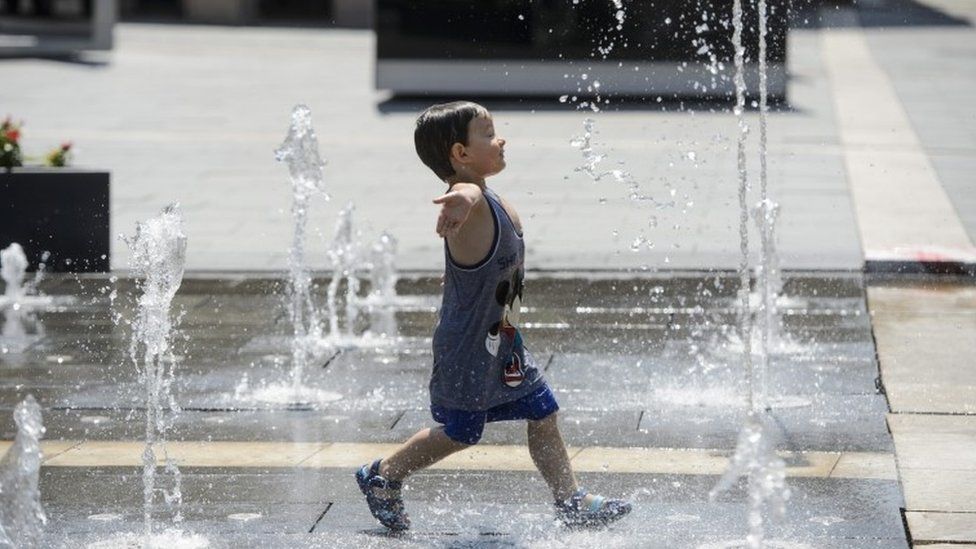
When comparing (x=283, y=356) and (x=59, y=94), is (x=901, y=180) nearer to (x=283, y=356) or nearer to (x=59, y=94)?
(x=283, y=356)

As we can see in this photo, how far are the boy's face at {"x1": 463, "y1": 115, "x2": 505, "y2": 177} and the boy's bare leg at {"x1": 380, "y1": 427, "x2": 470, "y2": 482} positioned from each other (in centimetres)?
79

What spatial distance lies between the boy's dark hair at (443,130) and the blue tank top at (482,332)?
17cm

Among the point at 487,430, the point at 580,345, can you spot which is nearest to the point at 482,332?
the point at 487,430

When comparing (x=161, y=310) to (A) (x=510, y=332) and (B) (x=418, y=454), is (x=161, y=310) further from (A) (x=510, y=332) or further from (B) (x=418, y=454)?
(A) (x=510, y=332)

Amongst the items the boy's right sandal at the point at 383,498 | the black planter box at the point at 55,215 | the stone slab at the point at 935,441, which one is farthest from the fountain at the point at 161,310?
the black planter box at the point at 55,215

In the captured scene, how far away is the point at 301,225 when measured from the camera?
885 centimetres

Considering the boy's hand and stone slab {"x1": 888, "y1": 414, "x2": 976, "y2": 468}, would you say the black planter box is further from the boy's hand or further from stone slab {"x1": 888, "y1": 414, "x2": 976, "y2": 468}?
the boy's hand

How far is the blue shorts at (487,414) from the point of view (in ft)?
16.7

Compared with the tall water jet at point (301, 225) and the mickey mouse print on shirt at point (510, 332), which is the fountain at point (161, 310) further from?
the mickey mouse print on shirt at point (510, 332)

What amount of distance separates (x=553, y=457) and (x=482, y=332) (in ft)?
1.50

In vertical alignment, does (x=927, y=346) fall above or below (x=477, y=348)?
below

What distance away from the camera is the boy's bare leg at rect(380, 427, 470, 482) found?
513cm

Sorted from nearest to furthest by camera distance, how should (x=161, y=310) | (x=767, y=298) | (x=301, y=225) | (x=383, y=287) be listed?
(x=161, y=310) → (x=767, y=298) → (x=301, y=225) → (x=383, y=287)

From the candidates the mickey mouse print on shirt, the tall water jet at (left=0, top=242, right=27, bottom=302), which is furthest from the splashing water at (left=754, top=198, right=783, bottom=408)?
the tall water jet at (left=0, top=242, right=27, bottom=302)
